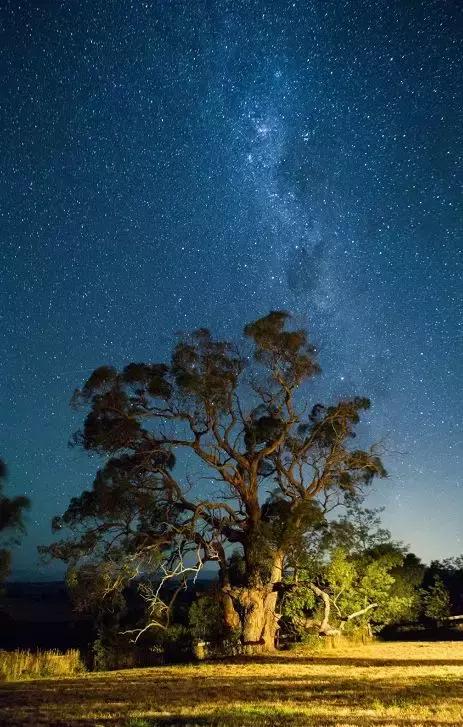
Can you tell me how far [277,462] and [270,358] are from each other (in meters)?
4.32

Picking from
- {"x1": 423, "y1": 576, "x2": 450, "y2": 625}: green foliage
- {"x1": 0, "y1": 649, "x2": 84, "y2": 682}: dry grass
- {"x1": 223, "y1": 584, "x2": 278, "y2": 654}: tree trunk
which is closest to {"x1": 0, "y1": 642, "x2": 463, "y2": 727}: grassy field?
{"x1": 0, "y1": 649, "x2": 84, "y2": 682}: dry grass

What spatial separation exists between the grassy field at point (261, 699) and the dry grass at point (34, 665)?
6.10 meters

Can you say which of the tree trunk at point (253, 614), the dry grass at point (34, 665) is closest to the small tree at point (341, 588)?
the tree trunk at point (253, 614)

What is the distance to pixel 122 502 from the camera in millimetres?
24047

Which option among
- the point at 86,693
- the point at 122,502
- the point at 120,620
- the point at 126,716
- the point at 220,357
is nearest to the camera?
the point at 126,716

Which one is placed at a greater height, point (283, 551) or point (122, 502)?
point (122, 502)

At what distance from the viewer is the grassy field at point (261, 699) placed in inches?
294

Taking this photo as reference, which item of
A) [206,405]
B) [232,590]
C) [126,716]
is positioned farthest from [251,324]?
[126,716]

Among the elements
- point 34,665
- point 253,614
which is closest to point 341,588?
point 253,614

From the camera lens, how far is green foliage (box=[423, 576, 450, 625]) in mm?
32469

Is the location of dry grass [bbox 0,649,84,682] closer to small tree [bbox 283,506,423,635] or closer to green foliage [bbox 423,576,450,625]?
small tree [bbox 283,506,423,635]

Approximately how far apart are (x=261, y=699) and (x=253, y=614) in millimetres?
15267

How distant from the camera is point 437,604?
3266 cm

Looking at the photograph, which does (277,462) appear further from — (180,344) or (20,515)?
(20,515)
